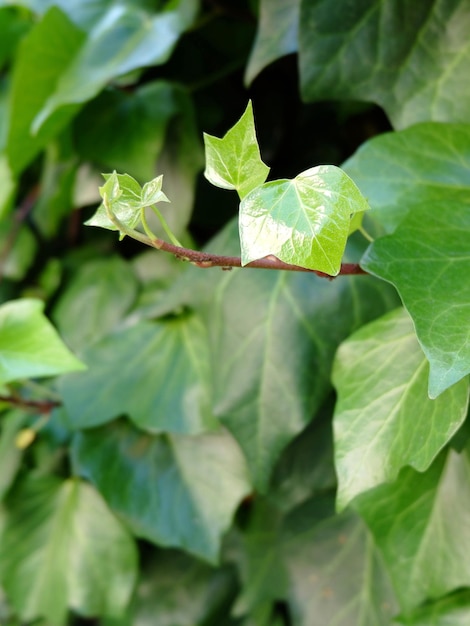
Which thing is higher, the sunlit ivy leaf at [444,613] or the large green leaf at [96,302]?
the large green leaf at [96,302]

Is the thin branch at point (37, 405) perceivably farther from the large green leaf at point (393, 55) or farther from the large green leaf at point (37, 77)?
the large green leaf at point (393, 55)

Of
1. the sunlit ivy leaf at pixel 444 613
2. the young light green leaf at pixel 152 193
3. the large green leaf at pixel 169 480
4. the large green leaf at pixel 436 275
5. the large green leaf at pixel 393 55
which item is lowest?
the large green leaf at pixel 169 480

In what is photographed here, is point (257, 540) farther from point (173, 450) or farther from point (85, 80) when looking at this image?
point (85, 80)

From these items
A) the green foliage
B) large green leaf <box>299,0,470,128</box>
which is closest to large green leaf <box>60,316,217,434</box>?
the green foliage

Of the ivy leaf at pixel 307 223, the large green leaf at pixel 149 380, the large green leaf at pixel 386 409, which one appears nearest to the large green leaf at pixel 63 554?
the large green leaf at pixel 149 380

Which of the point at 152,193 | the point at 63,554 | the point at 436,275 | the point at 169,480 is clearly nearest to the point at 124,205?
the point at 152,193

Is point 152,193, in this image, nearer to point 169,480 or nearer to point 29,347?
point 29,347
